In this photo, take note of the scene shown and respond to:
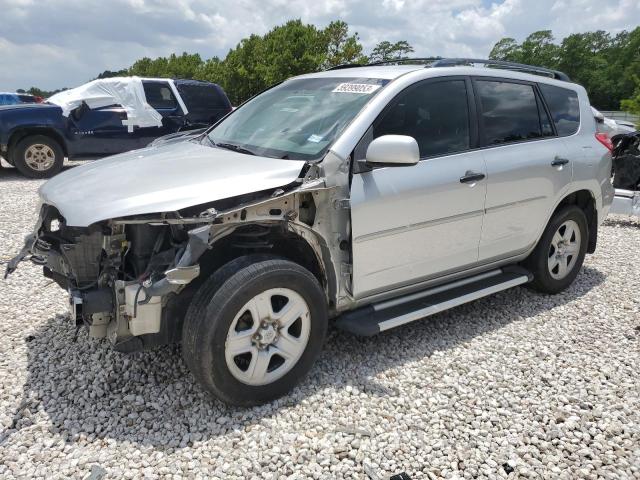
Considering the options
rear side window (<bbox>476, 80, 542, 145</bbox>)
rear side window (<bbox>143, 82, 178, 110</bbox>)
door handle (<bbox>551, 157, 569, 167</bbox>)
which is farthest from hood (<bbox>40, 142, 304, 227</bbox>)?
rear side window (<bbox>143, 82, 178, 110</bbox>)

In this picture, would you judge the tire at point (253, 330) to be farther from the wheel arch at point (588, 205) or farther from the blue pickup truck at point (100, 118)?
the blue pickup truck at point (100, 118)

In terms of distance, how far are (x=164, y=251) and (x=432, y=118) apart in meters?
1.96

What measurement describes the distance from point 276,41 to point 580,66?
4524cm

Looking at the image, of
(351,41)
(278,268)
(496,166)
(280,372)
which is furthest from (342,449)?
(351,41)

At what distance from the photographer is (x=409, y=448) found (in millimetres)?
2643

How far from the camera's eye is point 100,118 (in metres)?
10.3

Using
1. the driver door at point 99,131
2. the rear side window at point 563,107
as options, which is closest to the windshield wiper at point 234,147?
the rear side window at point 563,107

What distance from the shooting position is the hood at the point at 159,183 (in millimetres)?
2574

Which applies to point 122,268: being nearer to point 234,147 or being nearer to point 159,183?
point 159,183

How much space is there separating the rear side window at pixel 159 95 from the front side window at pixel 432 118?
8.53m

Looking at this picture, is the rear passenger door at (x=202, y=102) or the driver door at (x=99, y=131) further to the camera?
the rear passenger door at (x=202, y=102)

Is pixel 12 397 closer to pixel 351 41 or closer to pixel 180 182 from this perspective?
pixel 180 182

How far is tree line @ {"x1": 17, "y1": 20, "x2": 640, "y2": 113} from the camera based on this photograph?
27.6m

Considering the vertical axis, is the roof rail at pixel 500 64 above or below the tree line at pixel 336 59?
below
